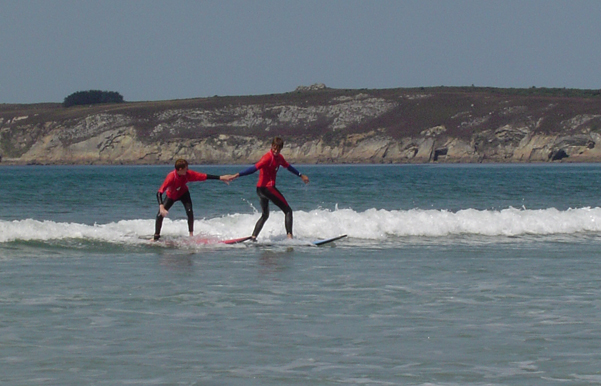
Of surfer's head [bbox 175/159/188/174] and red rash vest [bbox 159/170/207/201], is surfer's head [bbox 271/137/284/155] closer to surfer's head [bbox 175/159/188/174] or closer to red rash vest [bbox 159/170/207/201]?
red rash vest [bbox 159/170/207/201]

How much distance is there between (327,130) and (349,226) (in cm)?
11177

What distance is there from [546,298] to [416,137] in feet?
360

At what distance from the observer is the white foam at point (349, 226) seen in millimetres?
16297

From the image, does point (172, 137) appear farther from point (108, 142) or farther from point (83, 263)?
point (83, 263)

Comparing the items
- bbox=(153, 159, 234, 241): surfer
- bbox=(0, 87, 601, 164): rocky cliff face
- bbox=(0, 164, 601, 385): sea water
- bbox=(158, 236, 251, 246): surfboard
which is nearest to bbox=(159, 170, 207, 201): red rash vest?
bbox=(153, 159, 234, 241): surfer

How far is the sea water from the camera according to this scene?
Answer: 6645mm

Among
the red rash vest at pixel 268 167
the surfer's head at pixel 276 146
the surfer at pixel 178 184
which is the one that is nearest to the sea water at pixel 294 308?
the surfer at pixel 178 184

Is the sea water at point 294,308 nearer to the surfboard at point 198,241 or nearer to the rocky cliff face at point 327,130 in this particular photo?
the surfboard at point 198,241

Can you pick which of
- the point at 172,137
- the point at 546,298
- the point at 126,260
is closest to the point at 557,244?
the point at 546,298

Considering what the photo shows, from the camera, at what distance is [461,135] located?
116m

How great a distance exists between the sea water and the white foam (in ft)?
0.33

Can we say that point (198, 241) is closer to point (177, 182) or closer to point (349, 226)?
Answer: point (177, 182)

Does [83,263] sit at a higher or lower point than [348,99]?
lower

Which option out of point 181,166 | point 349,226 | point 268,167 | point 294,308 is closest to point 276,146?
point 268,167
